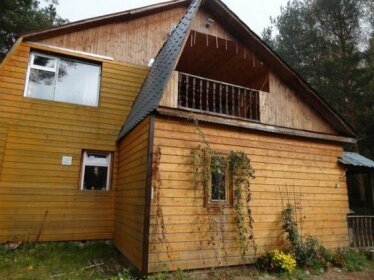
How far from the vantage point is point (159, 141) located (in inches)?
259

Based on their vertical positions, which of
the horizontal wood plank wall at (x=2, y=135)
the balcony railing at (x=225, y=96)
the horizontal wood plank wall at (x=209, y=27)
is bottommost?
the horizontal wood plank wall at (x=2, y=135)

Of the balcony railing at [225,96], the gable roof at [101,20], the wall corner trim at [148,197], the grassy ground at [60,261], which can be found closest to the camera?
the wall corner trim at [148,197]

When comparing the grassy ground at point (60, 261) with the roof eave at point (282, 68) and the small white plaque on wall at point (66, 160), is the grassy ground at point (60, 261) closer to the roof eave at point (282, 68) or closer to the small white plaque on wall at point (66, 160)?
the small white plaque on wall at point (66, 160)

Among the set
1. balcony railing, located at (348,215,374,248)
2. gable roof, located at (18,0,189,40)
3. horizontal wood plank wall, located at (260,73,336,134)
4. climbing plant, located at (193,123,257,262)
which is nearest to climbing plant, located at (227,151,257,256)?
climbing plant, located at (193,123,257,262)

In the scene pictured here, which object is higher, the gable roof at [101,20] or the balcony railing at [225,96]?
the gable roof at [101,20]

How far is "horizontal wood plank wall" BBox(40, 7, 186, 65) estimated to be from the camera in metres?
9.73

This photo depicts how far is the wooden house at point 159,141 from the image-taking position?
6.68 meters

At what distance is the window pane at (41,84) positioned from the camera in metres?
8.98

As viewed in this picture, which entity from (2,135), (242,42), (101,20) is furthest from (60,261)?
(242,42)

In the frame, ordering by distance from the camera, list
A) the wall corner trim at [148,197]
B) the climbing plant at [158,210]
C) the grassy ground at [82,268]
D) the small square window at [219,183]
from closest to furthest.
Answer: the wall corner trim at [148,197] → the climbing plant at [158,210] → the grassy ground at [82,268] → the small square window at [219,183]

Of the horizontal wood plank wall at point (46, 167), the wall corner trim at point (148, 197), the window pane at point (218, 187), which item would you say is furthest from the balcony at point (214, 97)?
the horizontal wood plank wall at point (46, 167)

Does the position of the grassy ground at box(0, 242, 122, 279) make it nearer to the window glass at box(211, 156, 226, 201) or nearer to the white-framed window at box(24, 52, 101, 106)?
the window glass at box(211, 156, 226, 201)

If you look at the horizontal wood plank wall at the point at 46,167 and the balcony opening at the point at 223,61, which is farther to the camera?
the balcony opening at the point at 223,61

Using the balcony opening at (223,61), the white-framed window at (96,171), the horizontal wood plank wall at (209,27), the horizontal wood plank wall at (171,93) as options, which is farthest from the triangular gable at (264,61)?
the horizontal wood plank wall at (171,93)
